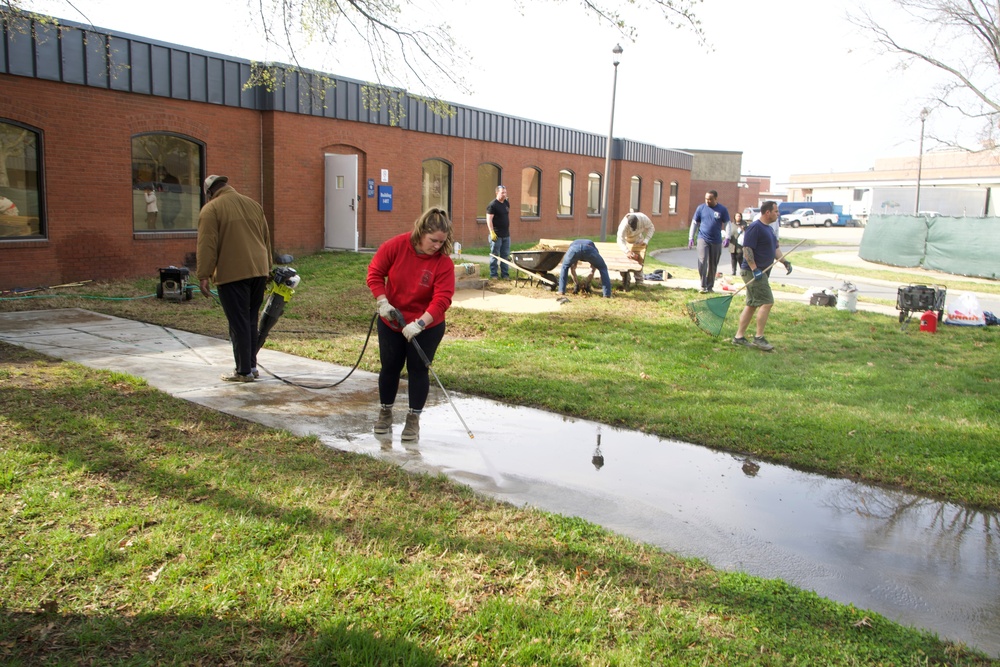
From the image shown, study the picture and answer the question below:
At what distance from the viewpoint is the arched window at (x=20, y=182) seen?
13422mm

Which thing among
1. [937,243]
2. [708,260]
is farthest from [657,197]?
[708,260]

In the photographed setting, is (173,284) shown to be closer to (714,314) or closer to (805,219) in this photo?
(714,314)

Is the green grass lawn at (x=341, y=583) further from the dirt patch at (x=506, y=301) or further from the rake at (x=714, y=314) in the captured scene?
the dirt patch at (x=506, y=301)

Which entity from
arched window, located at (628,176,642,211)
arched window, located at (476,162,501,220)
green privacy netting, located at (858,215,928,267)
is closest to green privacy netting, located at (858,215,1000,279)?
green privacy netting, located at (858,215,928,267)

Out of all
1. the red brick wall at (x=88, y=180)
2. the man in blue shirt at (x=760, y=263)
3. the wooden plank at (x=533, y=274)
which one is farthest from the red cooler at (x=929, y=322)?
the red brick wall at (x=88, y=180)

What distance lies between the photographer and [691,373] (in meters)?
8.61

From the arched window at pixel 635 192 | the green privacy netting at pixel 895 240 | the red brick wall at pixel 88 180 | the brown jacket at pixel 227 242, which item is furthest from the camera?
the arched window at pixel 635 192

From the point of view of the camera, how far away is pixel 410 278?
5828 mm

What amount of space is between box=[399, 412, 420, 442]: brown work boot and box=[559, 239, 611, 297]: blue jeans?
8247mm

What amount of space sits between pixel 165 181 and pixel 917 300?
1382 cm

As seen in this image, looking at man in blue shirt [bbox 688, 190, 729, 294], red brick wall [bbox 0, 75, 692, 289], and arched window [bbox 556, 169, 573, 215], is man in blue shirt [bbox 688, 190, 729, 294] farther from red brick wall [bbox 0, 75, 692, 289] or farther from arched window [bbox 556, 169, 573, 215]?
arched window [bbox 556, 169, 573, 215]

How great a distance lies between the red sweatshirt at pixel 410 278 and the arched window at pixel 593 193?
1120 inches

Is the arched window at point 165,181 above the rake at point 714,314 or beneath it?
above

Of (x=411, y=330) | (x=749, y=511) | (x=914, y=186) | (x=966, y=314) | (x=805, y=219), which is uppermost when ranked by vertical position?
(x=914, y=186)
